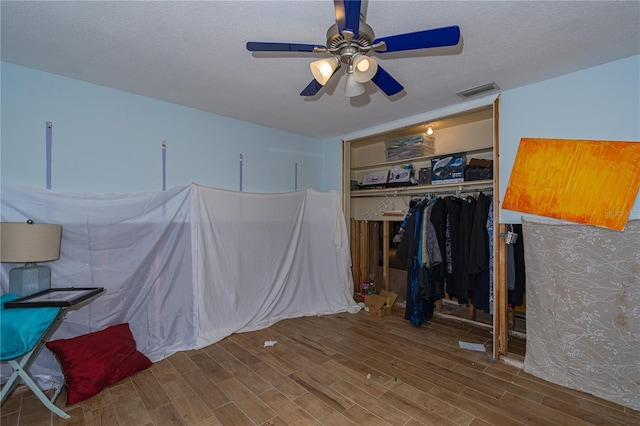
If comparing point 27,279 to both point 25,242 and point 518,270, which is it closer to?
point 25,242

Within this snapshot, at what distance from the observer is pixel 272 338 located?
3.10m

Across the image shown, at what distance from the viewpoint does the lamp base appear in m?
2.09

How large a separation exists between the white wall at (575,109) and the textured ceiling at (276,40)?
0.10 m

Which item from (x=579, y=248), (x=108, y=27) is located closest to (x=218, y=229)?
(x=108, y=27)

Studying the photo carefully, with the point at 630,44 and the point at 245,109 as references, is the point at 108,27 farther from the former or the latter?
the point at 630,44

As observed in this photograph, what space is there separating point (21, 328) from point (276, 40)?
94.6 inches

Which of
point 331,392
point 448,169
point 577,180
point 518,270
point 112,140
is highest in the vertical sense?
point 112,140

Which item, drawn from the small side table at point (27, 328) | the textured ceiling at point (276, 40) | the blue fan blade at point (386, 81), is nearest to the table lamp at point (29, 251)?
the small side table at point (27, 328)

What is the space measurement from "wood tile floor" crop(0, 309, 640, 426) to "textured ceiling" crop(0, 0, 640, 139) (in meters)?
2.46

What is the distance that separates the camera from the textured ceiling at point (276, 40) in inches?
65.4

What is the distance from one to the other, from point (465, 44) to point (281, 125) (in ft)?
7.67

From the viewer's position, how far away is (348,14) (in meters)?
1.31

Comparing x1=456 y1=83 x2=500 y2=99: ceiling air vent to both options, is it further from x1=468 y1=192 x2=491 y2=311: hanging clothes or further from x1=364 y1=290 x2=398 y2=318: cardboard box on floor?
x1=364 y1=290 x2=398 y2=318: cardboard box on floor

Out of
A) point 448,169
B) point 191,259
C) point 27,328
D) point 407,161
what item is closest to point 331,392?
point 191,259
